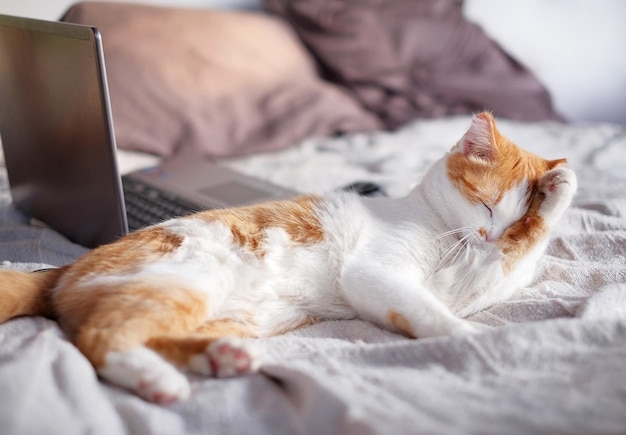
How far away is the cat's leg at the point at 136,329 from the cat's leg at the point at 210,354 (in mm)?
13

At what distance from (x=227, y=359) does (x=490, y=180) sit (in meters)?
0.52

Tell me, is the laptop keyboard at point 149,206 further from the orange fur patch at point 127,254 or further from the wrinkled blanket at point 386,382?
the wrinkled blanket at point 386,382

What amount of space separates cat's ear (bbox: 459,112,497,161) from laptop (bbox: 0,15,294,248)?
535mm

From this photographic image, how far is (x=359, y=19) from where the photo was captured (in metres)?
2.14

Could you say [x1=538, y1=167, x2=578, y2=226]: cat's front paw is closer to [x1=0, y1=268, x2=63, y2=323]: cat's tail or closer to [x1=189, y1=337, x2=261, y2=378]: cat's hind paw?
[x1=189, y1=337, x2=261, y2=378]: cat's hind paw

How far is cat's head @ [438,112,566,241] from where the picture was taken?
38.3 inches

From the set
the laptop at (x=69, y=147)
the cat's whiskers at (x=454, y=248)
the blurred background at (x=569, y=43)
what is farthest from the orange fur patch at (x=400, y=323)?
the blurred background at (x=569, y=43)

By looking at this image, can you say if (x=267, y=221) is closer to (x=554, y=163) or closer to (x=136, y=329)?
(x=136, y=329)

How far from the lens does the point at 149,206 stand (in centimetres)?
137

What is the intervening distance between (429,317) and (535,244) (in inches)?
9.9

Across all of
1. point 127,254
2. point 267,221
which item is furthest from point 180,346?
point 267,221

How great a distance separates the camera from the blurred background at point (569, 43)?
2.37 meters

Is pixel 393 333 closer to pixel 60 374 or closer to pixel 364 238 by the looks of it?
pixel 364 238

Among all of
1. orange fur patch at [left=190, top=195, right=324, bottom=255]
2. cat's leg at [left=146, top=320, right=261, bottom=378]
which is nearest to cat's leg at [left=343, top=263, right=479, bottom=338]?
orange fur patch at [left=190, top=195, right=324, bottom=255]
